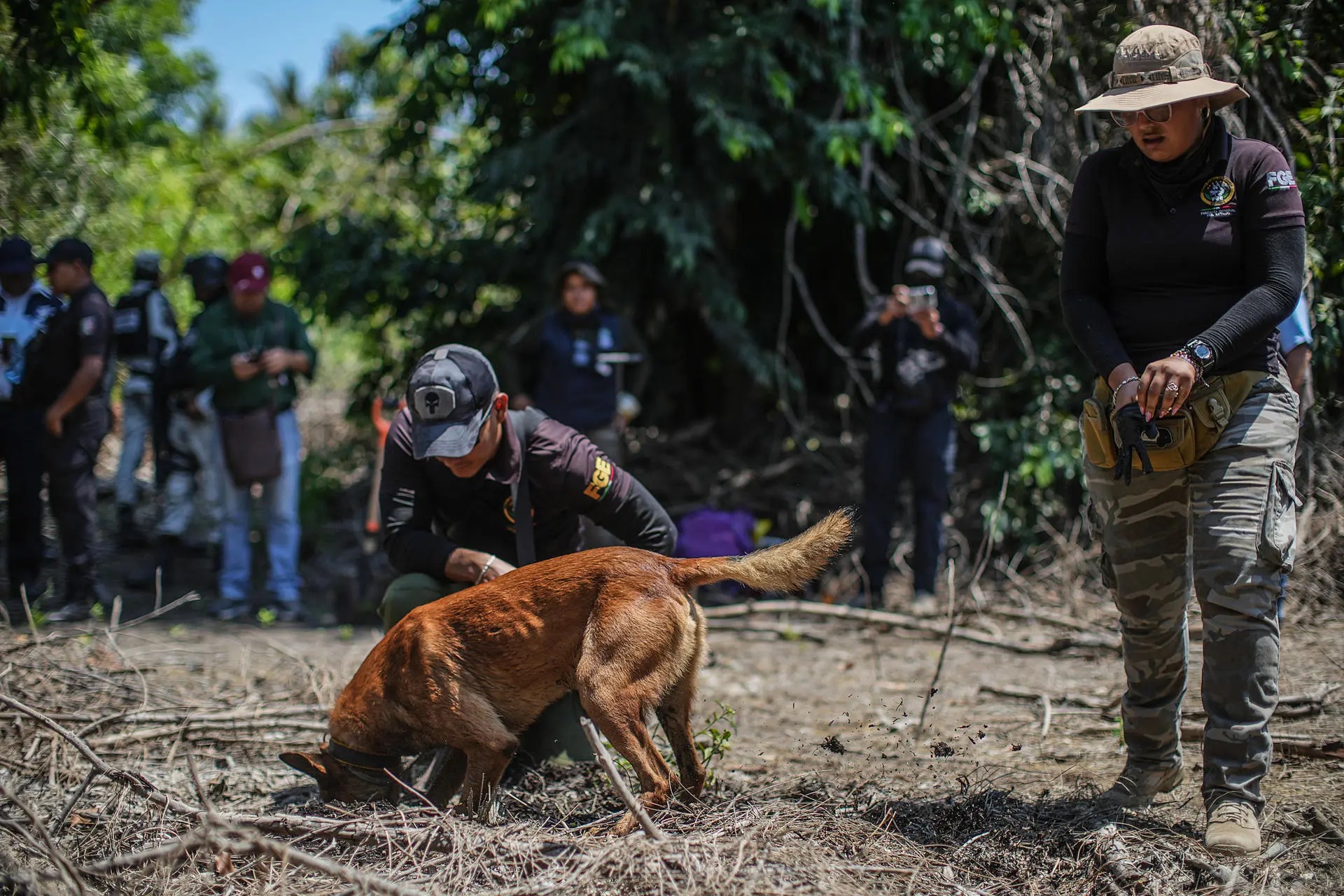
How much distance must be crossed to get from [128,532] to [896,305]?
21.4 ft

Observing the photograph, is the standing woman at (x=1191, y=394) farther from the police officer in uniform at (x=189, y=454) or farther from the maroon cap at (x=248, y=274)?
the police officer in uniform at (x=189, y=454)

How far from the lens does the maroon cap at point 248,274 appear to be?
7.06 meters

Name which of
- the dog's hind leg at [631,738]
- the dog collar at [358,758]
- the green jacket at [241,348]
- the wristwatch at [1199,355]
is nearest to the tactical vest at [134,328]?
the green jacket at [241,348]

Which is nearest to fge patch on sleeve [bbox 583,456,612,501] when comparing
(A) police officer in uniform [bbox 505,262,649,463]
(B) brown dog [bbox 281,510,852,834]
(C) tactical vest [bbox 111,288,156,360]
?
(B) brown dog [bbox 281,510,852,834]

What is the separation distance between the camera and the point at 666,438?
29.9 ft

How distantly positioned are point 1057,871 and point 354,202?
11646mm

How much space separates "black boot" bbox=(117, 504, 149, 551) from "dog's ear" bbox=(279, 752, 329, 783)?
5936mm

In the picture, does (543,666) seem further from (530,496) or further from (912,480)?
(912,480)

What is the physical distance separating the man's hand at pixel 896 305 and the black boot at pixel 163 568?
17.4ft

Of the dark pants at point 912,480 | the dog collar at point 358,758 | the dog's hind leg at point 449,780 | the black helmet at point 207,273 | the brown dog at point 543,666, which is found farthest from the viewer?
the black helmet at point 207,273

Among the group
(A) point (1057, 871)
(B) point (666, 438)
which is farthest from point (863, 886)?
(B) point (666, 438)

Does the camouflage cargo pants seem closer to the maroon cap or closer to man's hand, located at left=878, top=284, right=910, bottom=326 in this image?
man's hand, located at left=878, top=284, right=910, bottom=326

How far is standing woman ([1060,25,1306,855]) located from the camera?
304 cm

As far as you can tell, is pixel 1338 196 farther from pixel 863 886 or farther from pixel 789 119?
pixel 863 886
